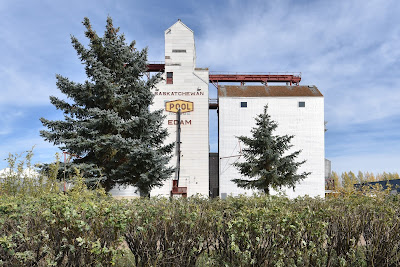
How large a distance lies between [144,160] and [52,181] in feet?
14.6

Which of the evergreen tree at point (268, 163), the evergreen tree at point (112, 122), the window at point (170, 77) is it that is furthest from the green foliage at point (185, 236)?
the window at point (170, 77)

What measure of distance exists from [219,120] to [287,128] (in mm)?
6713

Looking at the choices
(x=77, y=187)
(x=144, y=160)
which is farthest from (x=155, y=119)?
(x=77, y=187)

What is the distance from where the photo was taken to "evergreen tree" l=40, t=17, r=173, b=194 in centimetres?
1485

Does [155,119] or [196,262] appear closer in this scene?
[196,262]

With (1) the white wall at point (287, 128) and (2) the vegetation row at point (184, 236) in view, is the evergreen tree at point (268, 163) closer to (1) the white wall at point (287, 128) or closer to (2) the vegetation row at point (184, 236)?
(1) the white wall at point (287, 128)

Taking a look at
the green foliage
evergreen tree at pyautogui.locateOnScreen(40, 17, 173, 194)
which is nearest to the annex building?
evergreen tree at pyautogui.locateOnScreen(40, 17, 173, 194)

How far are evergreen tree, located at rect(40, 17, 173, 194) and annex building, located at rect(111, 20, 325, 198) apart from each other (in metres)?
12.4

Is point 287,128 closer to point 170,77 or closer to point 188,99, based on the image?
point 188,99

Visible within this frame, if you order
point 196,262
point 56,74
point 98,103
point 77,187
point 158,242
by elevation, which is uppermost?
point 56,74

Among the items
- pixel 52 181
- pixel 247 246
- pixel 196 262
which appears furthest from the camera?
pixel 52 181

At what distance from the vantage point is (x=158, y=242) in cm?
500

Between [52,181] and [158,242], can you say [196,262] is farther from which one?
[52,181]

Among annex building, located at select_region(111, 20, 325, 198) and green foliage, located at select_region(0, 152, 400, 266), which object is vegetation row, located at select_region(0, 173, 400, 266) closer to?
green foliage, located at select_region(0, 152, 400, 266)
